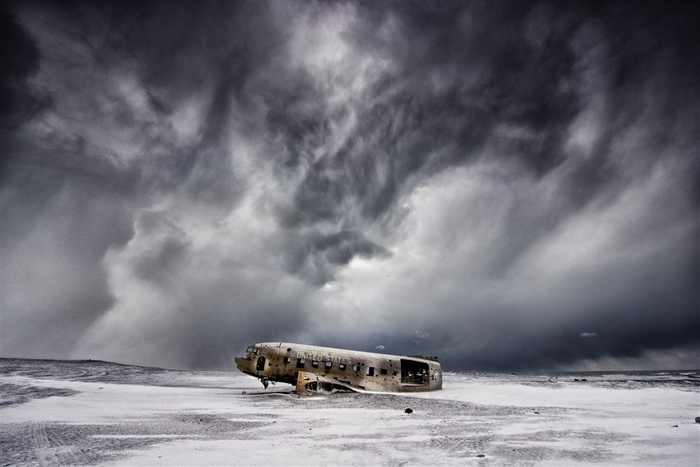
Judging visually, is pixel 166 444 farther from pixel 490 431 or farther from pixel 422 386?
pixel 422 386

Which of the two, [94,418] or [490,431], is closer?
[490,431]

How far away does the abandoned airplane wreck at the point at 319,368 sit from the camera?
84.0 feet

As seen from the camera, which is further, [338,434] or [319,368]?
[319,368]

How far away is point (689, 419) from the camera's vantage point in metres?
14.6

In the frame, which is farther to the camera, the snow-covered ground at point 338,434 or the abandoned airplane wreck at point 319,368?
the abandoned airplane wreck at point 319,368

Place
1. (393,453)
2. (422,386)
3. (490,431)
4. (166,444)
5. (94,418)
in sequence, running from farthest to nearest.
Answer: (422,386), (94,418), (490,431), (166,444), (393,453)

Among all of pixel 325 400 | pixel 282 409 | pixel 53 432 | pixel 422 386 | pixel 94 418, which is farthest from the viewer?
pixel 422 386

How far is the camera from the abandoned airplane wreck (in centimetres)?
2561

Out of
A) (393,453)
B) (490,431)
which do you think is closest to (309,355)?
(490,431)

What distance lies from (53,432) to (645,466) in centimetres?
1748

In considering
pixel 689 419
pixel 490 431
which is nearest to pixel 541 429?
pixel 490 431

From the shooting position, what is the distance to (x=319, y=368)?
2603 centimetres

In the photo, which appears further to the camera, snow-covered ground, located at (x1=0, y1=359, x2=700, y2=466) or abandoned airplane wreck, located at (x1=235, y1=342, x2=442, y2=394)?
abandoned airplane wreck, located at (x1=235, y1=342, x2=442, y2=394)

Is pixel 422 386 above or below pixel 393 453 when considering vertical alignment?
below
